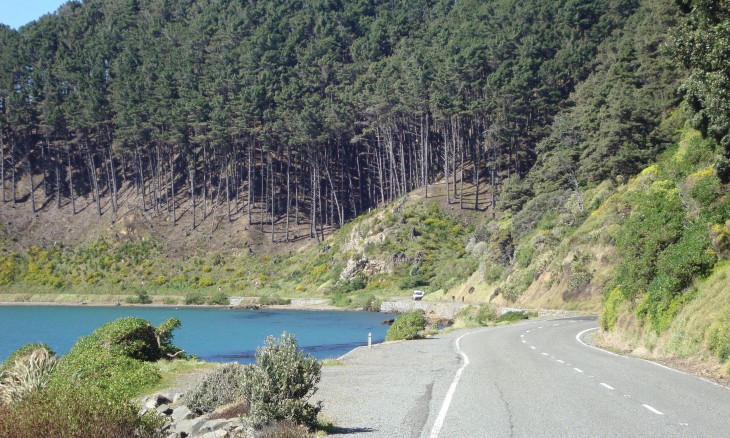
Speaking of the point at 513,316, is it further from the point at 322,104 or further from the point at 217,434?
the point at 322,104

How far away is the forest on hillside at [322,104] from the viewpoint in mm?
87688

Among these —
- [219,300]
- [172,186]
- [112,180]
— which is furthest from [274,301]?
[112,180]

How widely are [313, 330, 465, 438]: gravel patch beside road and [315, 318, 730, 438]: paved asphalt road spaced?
0.07 ft

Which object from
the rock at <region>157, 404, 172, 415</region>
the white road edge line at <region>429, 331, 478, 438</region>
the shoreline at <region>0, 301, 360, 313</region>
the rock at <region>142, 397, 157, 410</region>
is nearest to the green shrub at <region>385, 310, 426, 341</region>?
the white road edge line at <region>429, 331, 478, 438</region>

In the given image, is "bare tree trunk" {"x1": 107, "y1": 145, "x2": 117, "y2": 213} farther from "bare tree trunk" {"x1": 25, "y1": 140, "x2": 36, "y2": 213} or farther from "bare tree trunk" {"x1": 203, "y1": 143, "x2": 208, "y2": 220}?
"bare tree trunk" {"x1": 203, "y1": 143, "x2": 208, "y2": 220}

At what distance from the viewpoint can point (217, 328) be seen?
58750 mm

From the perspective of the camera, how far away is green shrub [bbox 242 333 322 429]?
9.96 meters

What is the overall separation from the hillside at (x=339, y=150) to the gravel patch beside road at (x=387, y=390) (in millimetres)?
12005

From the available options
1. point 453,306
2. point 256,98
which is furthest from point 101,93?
point 453,306

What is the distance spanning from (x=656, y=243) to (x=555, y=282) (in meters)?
27.5

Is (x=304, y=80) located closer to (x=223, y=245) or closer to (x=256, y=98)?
(x=256, y=98)

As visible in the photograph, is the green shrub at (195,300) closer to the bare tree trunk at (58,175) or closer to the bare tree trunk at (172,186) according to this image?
the bare tree trunk at (172,186)

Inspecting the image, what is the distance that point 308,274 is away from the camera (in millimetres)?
90875

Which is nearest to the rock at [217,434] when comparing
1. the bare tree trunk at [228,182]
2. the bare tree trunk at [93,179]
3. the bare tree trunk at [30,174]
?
the bare tree trunk at [228,182]
